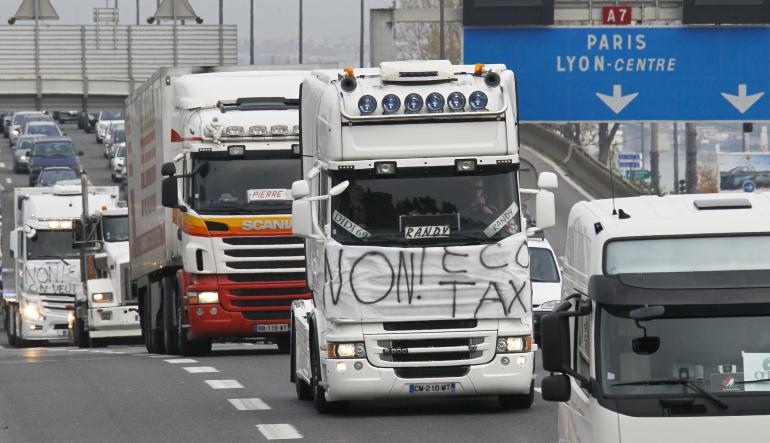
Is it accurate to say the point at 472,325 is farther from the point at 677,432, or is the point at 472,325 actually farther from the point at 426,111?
the point at 677,432

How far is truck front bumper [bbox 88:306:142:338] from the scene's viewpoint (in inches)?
1459

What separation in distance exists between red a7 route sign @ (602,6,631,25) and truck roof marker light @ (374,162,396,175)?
71.1ft

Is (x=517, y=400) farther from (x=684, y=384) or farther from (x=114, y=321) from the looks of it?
(x=114, y=321)

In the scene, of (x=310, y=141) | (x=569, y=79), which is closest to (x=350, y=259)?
(x=310, y=141)

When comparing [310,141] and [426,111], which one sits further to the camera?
[310,141]

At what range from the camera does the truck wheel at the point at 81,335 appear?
3834cm

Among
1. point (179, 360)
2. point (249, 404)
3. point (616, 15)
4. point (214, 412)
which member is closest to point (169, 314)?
point (179, 360)

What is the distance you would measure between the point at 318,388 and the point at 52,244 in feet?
87.8

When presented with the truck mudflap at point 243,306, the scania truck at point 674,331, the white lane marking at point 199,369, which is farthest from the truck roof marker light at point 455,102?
the truck mudflap at point 243,306

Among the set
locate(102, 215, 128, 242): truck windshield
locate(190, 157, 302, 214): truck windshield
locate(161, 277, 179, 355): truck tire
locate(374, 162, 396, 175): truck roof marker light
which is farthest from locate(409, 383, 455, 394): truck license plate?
locate(102, 215, 128, 242): truck windshield

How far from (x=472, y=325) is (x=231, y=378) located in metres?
5.79

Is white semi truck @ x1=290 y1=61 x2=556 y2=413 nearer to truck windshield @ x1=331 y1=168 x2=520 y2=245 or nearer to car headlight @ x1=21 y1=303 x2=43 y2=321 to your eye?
truck windshield @ x1=331 y1=168 x2=520 y2=245

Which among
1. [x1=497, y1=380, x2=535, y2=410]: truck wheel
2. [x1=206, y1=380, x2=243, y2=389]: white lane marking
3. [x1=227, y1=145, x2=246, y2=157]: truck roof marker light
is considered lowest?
[x1=206, y1=380, x2=243, y2=389]: white lane marking

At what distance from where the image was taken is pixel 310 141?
1700cm
